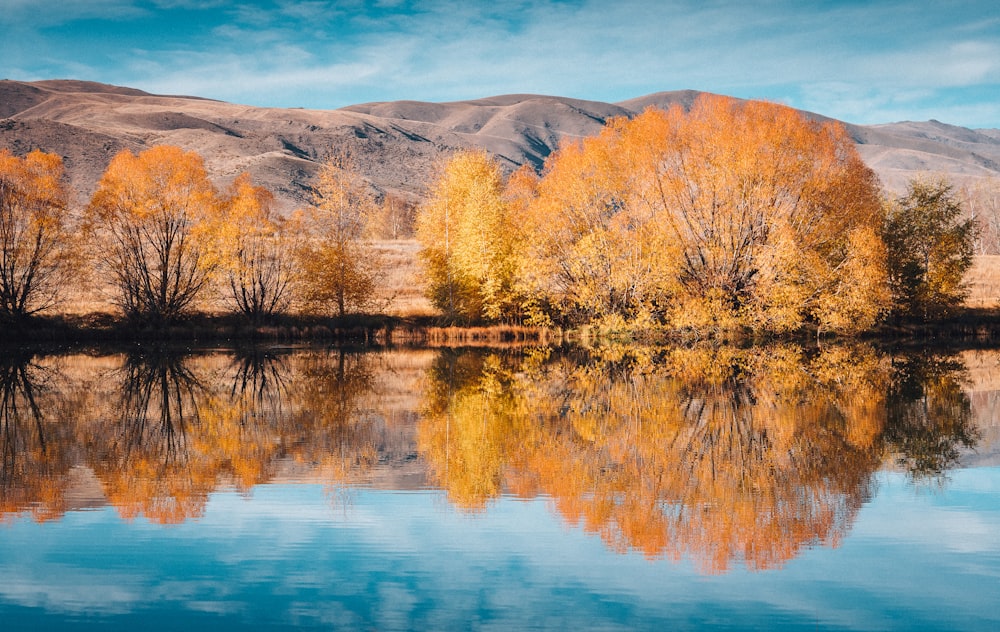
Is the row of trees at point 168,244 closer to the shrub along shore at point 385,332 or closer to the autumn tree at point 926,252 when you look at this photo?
the shrub along shore at point 385,332

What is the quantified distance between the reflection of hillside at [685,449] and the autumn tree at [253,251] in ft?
65.6

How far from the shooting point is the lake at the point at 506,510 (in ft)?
22.1

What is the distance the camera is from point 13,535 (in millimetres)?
8719

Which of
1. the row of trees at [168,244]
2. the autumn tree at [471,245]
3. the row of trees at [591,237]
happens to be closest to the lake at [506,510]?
the row of trees at [591,237]

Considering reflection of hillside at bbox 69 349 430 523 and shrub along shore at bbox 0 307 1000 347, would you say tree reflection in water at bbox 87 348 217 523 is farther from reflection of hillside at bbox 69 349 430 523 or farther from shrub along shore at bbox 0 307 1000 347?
shrub along shore at bbox 0 307 1000 347

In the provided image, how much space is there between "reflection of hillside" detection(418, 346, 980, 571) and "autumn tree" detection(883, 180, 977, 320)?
1915 cm

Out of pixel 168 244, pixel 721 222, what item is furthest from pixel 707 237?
pixel 168 244

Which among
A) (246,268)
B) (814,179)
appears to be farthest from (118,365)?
(814,179)

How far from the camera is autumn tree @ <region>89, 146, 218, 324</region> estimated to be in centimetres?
3931

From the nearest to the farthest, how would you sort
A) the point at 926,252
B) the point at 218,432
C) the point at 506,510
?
the point at 506,510, the point at 218,432, the point at 926,252

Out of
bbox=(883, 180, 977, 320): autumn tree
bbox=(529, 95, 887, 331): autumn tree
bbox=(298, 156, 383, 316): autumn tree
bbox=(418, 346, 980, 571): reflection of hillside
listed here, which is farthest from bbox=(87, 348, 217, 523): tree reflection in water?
bbox=(883, 180, 977, 320): autumn tree

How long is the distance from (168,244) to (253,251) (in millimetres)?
3751

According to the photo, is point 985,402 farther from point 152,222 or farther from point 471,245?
point 152,222

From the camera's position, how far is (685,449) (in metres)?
12.7
